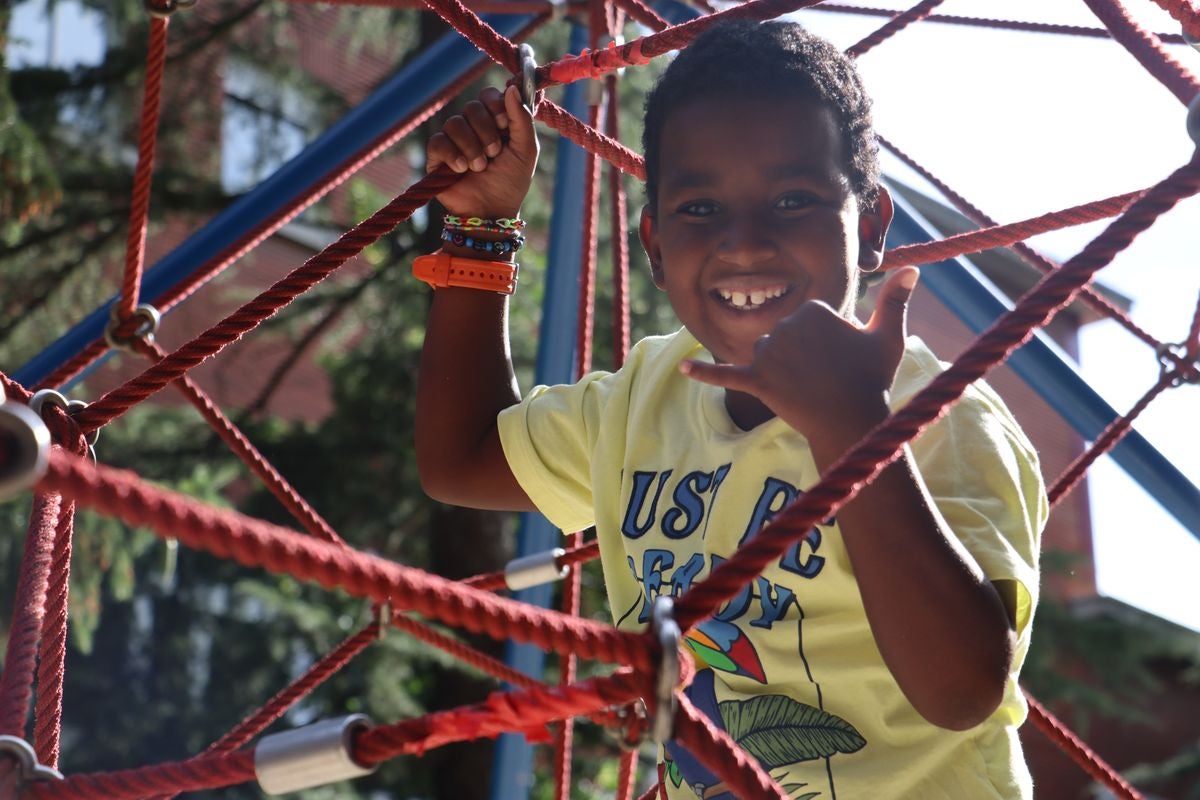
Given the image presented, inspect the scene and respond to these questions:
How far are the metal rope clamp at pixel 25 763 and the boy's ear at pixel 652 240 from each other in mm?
660

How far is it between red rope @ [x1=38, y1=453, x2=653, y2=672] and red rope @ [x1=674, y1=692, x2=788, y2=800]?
0.13ft

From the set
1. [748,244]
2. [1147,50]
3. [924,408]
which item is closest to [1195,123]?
[1147,50]

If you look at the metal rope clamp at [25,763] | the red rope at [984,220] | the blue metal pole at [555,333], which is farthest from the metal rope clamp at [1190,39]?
the blue metal pole at [555,333]

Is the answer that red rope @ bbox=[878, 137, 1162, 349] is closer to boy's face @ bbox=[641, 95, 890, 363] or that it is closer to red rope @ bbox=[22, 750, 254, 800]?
boy's face @ bbox=[641, 95, 890, 363]

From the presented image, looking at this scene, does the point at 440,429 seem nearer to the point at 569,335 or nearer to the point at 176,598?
the point at 569,335

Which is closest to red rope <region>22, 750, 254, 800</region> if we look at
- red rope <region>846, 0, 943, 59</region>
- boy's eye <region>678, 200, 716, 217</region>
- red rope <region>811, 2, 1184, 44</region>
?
boy's eye <region>678, 200, 716, 217</region>

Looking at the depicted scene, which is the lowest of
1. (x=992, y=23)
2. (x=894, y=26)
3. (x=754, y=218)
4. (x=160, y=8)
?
(x=754, y=218)

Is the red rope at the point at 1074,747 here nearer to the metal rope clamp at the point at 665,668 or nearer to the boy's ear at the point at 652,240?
the boy's ear at the point at 652,240

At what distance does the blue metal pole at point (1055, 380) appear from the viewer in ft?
5.34

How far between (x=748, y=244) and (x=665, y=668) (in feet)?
1.62

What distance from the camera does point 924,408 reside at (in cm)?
69

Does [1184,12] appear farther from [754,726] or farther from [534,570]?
[534,570]

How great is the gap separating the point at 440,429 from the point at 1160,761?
9.07 m

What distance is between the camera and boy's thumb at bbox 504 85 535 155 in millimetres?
1209
